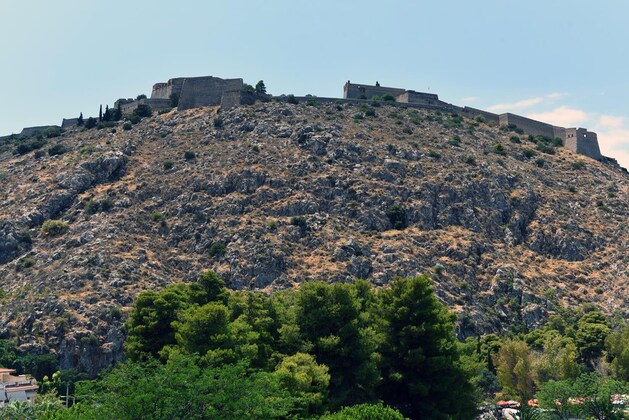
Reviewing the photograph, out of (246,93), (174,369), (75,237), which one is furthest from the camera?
(246,93)

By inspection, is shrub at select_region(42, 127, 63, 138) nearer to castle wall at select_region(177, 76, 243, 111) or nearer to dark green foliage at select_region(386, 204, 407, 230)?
castle wall at select_region(177, 76, 243, 111)

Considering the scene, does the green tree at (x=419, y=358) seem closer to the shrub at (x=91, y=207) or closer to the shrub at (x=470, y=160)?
the shrub at (x=91, y=207)

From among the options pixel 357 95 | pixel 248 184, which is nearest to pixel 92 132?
pixel 248 184

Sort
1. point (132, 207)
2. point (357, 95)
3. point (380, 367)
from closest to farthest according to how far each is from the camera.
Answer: point (380, 367) → point (132, 207) → point (357, 95)

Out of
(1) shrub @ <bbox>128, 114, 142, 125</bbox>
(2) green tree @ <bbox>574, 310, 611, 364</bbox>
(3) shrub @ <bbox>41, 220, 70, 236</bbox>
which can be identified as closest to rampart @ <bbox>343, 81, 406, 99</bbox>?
(1) shrub @ <bbox>128, 114, 142, 125</bbox>

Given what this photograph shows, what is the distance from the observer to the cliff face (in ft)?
258

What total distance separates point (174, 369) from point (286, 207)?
2030 inches

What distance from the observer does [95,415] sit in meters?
36.7

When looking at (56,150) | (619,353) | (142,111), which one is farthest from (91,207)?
(619,353)

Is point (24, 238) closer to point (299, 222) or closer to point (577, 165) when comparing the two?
point (299, 222)

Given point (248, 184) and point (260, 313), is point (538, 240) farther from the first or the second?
point (260, 313)

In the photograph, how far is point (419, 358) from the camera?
164 feet

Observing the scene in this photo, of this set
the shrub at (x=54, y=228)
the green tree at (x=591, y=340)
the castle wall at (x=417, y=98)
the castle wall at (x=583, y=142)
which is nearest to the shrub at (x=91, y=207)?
the shrub at (x=54, y=228)

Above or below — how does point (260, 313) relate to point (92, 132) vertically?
below
